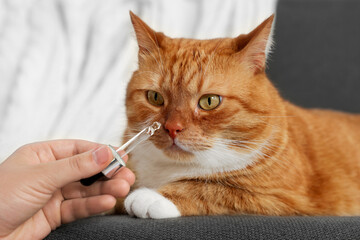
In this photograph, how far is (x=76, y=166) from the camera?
3.89 feet

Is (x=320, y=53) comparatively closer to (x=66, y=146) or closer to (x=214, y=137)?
(x=214, y=137)

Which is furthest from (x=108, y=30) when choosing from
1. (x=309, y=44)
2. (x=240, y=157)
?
(x=240, y=157)

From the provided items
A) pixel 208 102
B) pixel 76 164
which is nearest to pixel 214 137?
pixel 208 102

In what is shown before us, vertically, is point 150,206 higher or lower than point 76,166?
lower

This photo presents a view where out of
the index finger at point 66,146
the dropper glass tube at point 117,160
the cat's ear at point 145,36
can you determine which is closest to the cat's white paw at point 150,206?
the dropper glass tube at point 117,160

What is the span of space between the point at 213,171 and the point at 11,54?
5.59 ft

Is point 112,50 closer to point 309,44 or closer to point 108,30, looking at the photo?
point 108,30

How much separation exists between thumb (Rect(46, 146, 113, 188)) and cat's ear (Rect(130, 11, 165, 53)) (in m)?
0.63

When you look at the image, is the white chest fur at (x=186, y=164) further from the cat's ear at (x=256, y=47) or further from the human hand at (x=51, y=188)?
the cat's ear at (x=256, y=47)

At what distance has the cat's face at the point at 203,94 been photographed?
1.44 metres

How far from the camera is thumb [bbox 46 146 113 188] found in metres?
1.18

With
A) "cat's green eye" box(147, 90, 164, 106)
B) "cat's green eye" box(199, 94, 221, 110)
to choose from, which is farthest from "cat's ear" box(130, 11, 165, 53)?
"cat's green eye" box(199, 94, 221, 110)

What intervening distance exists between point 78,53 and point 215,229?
1915mm

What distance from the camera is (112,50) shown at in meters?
2.81
